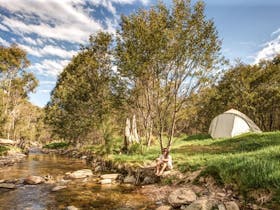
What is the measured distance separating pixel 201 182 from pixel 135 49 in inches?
392

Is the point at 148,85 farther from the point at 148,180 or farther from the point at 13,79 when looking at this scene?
the point at 13,79

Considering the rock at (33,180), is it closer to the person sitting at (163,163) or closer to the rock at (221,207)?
the person sitting at (163,163)

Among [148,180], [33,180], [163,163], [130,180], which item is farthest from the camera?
[33,180]

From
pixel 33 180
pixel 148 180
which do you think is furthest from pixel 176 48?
pixel 33 180

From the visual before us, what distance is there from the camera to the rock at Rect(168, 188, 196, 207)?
8180mm

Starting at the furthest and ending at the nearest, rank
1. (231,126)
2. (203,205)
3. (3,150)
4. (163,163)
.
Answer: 1. (231,126)
2. (3,150)
3. (163,163)
4. (203,205)

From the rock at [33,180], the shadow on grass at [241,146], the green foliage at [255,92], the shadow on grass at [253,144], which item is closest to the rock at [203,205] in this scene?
the shadow on grass at [241,146]

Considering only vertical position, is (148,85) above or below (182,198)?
above

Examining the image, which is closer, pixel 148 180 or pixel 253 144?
pixel 148 180

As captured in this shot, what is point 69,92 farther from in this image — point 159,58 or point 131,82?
point 159,58

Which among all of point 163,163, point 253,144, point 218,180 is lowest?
point 218,180

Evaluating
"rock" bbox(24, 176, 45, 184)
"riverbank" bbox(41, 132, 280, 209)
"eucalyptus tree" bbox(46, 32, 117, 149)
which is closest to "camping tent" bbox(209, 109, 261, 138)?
"eucalyptus tree" bbox(46, 32, 117, 149)

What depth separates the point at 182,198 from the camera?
27.2 ft

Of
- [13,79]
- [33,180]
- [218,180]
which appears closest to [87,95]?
[13,79]
